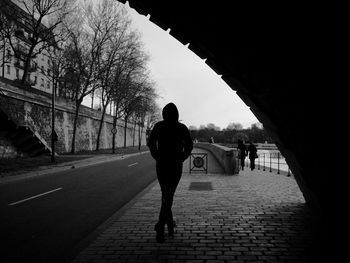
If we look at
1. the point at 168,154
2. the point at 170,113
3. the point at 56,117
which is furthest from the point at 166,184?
the point at 56,117

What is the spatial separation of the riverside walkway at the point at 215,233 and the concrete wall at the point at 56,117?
65.6ft

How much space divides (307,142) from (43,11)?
108ft

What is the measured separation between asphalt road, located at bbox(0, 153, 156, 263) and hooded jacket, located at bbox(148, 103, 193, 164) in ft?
6.12

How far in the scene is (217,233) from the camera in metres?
5.36

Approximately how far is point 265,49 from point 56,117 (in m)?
33.9

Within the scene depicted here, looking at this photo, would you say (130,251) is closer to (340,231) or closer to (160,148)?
(160,148)

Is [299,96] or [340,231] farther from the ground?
[299,96]

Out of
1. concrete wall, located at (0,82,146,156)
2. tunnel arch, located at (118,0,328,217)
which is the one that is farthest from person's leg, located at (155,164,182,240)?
concrete wall, located at (0,82,146,156)

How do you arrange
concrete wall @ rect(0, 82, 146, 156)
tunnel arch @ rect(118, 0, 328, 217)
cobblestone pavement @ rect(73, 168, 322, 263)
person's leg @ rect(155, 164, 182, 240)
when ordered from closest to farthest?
tunnel arch @ rect(118, 0, 328, 217) < cobblestone pavement @ rect(73, 168, 322, 263) < person's leg @ rect(155, 164, 182, 240) < concrete wall @ rect(0, 82, 146, 156)

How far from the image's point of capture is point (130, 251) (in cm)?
447

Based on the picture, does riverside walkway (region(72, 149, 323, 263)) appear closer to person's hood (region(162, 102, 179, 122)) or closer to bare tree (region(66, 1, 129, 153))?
person's hood (region(162, 102, 179, 122))

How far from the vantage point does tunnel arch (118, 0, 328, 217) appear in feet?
11.5

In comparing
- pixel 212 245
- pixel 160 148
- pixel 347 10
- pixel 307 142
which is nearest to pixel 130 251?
pixel 212 245

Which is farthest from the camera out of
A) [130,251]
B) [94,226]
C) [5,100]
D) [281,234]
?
[5,100]
